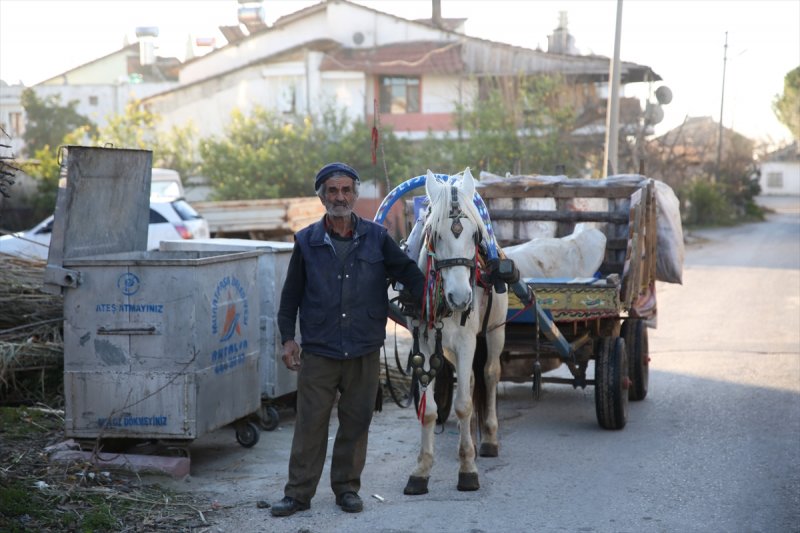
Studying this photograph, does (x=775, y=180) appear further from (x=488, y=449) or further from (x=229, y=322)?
(x=229, y=322)

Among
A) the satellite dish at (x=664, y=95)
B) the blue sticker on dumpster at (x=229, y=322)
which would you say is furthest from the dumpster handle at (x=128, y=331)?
the satellite dish at (x=664, y=95)

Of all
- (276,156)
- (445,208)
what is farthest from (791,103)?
(445,208)

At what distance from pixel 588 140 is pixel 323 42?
1377 centimetres

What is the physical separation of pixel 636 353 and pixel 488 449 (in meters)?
2.47

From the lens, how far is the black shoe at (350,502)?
607 cm

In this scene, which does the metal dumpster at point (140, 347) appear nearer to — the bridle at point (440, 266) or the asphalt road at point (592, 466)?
the asphalt road at point (592, 466)

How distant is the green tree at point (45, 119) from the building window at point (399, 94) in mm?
13507

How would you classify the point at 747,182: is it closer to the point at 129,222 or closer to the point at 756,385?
the point at 756,385

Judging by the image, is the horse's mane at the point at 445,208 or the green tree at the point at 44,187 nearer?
the horse's mane at the point at 445,208

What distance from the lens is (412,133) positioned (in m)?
40.5

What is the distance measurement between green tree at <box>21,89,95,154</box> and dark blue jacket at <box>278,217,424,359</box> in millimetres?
41772

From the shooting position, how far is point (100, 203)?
786cm

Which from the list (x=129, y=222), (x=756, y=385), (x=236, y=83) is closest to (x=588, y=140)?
(x=236, y=83)

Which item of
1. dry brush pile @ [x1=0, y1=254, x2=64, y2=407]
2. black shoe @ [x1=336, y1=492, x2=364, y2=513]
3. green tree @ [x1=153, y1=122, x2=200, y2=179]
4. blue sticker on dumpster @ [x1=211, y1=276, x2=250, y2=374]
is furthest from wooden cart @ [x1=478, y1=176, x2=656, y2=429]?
green tree @ [x1=153, y1=122, x2=200, y2=179]
